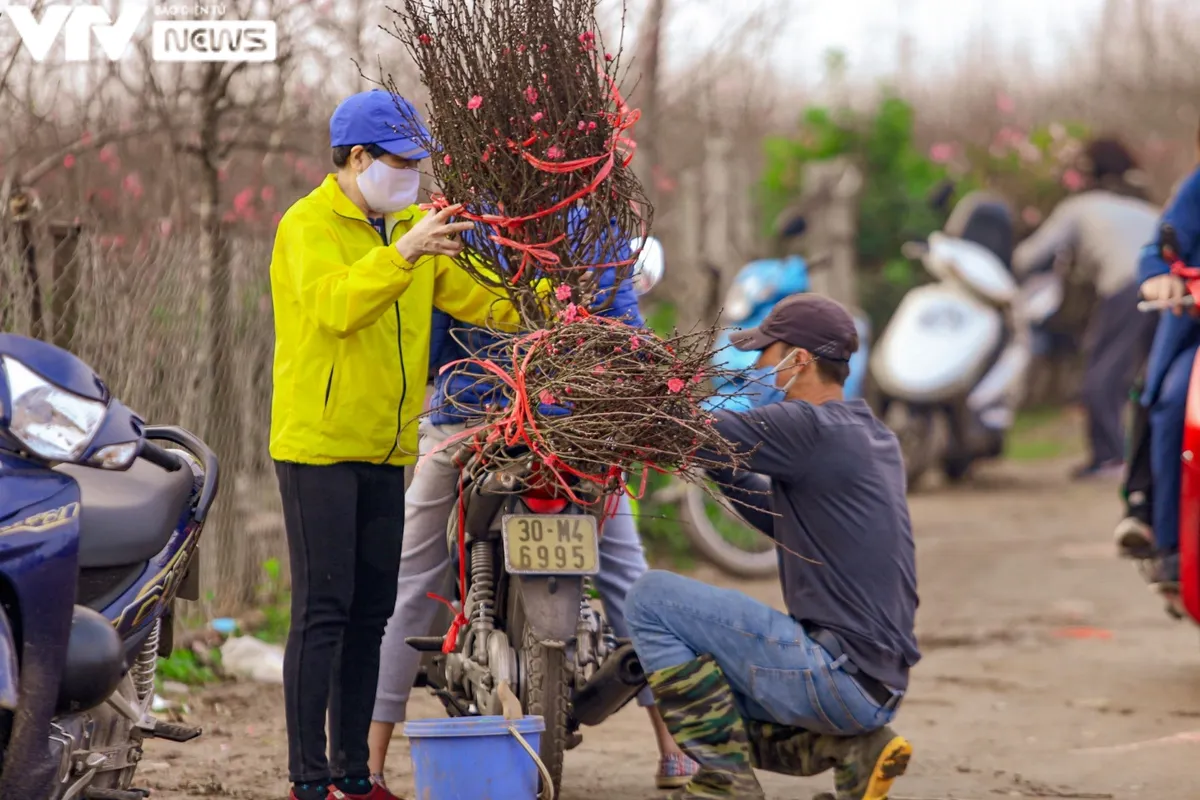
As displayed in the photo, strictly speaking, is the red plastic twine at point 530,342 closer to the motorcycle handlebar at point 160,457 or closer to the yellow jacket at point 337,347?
the yellow jacket at point 337,347

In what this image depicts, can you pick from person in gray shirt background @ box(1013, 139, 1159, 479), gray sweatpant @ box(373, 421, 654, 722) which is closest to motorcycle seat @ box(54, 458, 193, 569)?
gray sweatpant @ box(373, 421, 654, 722)

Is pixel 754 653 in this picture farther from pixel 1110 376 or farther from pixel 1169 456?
pixel 1110 376

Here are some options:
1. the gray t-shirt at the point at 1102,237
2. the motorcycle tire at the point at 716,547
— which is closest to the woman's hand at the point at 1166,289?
the motorcycle tire at the point at 716,547

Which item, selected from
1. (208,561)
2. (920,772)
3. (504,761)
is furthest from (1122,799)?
(208,561)

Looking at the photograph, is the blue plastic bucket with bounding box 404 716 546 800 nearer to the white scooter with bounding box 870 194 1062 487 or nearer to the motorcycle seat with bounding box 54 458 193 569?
the motorcycle seat with bounding box 54 458 193 569

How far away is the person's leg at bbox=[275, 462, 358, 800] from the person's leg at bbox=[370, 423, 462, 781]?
41cm

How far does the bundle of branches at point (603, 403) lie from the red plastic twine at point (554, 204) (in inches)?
9.2

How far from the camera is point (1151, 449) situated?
6766mm

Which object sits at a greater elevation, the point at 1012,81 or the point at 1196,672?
the point at 1012,81

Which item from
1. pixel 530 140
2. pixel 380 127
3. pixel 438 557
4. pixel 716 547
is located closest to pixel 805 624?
pixel 438 557

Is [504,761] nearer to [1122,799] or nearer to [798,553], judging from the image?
[798,553]

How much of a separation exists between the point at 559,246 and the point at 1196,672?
3.90 meters

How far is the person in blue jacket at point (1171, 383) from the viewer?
6527mm

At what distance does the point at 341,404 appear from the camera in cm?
446
